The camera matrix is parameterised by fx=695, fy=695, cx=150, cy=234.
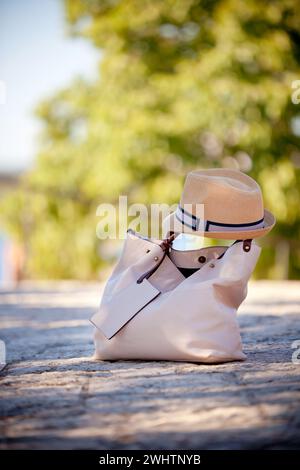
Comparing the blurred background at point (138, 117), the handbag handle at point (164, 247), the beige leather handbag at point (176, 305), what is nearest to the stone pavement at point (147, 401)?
the beige leather handbag at point (176, 305)

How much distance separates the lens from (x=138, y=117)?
11555 mm

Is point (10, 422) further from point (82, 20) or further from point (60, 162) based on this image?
point (82, 20)

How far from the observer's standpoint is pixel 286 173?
11.2m

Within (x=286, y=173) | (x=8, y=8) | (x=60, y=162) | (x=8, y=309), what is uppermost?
(x=8, y=8)

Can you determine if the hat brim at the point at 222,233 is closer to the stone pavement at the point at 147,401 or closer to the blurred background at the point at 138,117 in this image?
the stone pavement at the point at 147,401

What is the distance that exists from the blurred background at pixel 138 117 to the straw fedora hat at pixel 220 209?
7678mm

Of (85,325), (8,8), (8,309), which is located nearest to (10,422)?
(85,325)

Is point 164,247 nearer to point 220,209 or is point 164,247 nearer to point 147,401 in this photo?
point 220,209

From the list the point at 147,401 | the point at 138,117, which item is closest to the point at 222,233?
the point at 147,401

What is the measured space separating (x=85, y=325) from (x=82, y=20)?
10.7m

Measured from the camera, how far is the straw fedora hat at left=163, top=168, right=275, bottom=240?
262 cm

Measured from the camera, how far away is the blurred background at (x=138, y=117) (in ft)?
36.7

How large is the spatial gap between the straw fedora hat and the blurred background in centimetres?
768

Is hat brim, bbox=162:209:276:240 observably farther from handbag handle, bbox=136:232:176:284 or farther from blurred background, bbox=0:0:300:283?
blurred background, bbox=0:0:300:283
